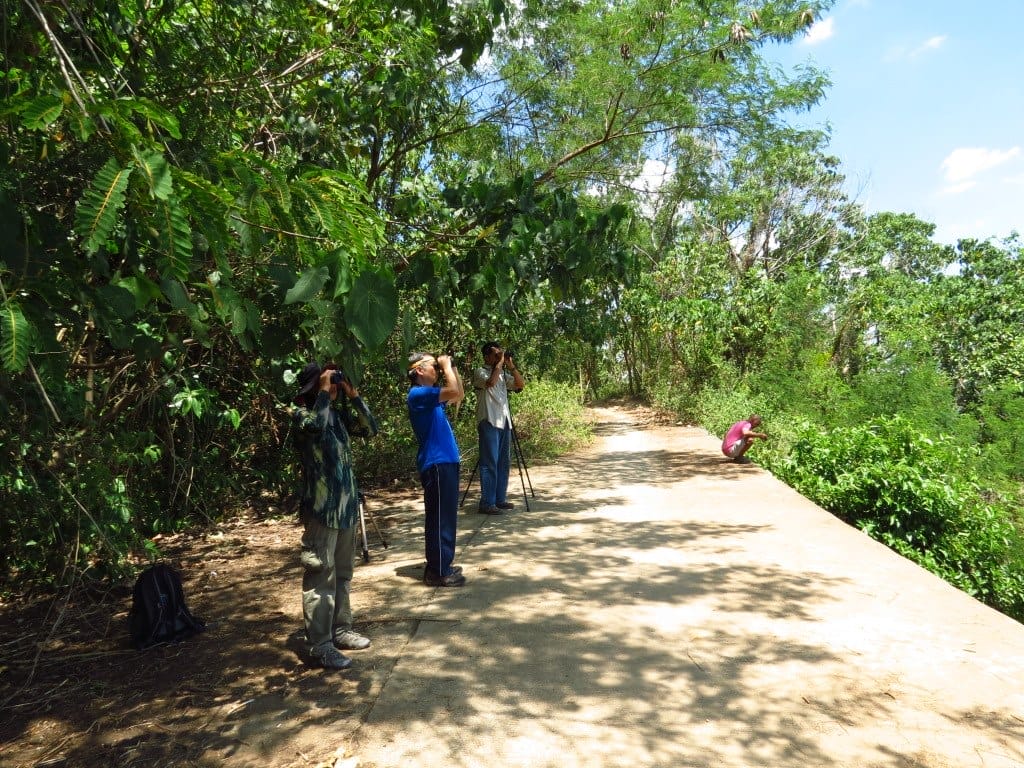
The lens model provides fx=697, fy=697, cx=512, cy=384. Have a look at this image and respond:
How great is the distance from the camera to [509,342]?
1195 cm

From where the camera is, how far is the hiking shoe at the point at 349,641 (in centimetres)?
392

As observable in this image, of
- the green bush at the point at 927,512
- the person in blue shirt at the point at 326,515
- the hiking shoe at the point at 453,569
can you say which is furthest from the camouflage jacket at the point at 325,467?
the green bush at the point at 927,512

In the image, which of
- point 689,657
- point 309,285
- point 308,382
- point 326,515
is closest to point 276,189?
point 309,285

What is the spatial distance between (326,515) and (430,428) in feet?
4.07

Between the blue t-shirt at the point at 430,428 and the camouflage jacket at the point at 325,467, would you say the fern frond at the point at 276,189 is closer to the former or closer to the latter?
the camouflage jacket at the point at 325,467

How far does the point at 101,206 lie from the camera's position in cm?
195

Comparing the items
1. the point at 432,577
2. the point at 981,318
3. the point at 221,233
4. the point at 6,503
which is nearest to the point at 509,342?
the point at 432,577

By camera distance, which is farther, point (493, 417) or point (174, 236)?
point (493, 417)

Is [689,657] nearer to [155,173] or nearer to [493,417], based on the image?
[155,173]

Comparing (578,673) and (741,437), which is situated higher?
(741,437)

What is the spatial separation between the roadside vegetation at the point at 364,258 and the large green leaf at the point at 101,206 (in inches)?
0.4

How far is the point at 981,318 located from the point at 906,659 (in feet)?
72.0

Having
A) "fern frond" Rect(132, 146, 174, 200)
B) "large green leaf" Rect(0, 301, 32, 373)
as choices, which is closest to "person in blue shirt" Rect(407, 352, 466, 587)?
"fern frond" Rect(132, 146, 174, 200)

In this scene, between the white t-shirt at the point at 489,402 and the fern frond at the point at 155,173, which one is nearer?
the fern frond at the point at 155,173
